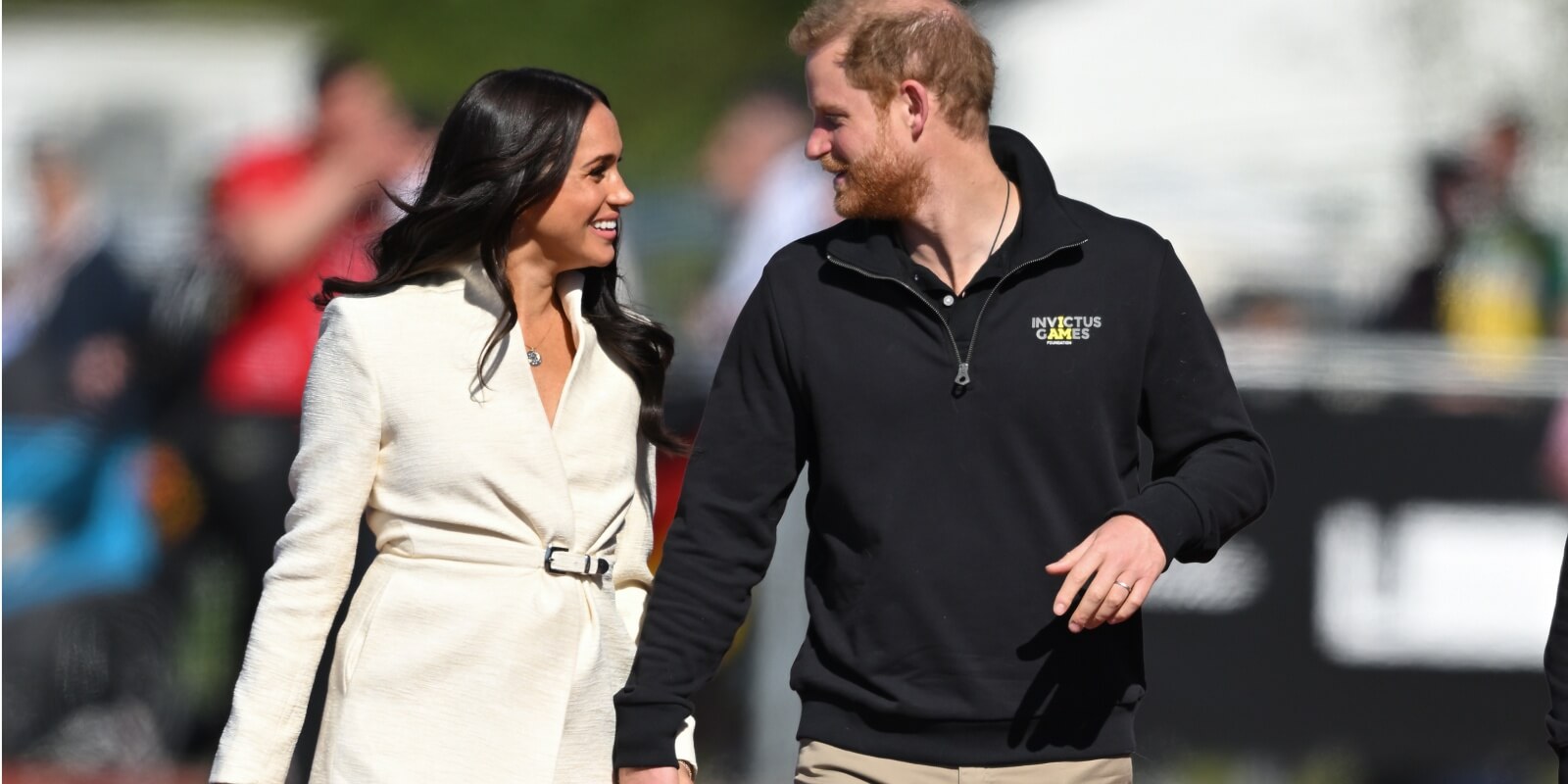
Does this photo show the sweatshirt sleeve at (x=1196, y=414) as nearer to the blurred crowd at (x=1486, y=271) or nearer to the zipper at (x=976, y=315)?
the zipper at (x=976, y=315)

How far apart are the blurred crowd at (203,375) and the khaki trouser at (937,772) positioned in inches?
154

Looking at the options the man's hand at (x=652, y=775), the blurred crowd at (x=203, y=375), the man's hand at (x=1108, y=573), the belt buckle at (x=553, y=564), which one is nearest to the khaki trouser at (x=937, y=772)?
the man's hand at (x=652, y=775)

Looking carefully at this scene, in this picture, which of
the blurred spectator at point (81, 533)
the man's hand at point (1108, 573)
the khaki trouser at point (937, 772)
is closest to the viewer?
the man's hand at point (1108, 573)

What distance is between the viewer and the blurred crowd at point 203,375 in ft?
25.1

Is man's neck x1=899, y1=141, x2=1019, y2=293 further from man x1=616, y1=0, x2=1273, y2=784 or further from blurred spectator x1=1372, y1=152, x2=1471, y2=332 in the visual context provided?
blurred spectator x1=1372, y1=152, x2=1471, y2=332

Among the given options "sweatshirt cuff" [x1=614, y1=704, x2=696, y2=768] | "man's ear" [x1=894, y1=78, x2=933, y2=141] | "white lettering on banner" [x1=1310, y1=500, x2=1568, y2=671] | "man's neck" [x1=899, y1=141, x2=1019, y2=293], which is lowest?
"white lettering on banner" [x1=1310, y1=500, x2=1568, y2=671]

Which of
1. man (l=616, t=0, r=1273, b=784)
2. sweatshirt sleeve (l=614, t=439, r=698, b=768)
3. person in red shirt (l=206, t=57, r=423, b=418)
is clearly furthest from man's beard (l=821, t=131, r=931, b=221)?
person in red shirt (l=206, t=57, r=423, b=418)

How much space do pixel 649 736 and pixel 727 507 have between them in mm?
439

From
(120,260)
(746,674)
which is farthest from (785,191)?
(120,260)

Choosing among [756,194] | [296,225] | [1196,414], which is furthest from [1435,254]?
[1196,414]

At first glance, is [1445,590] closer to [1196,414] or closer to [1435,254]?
Answer: [1435,254]

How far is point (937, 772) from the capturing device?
3445 mm

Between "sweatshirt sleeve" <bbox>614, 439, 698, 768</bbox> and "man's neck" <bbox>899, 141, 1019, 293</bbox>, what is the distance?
2.22 ft

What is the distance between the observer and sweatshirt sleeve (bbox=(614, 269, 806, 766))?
3.58 m
